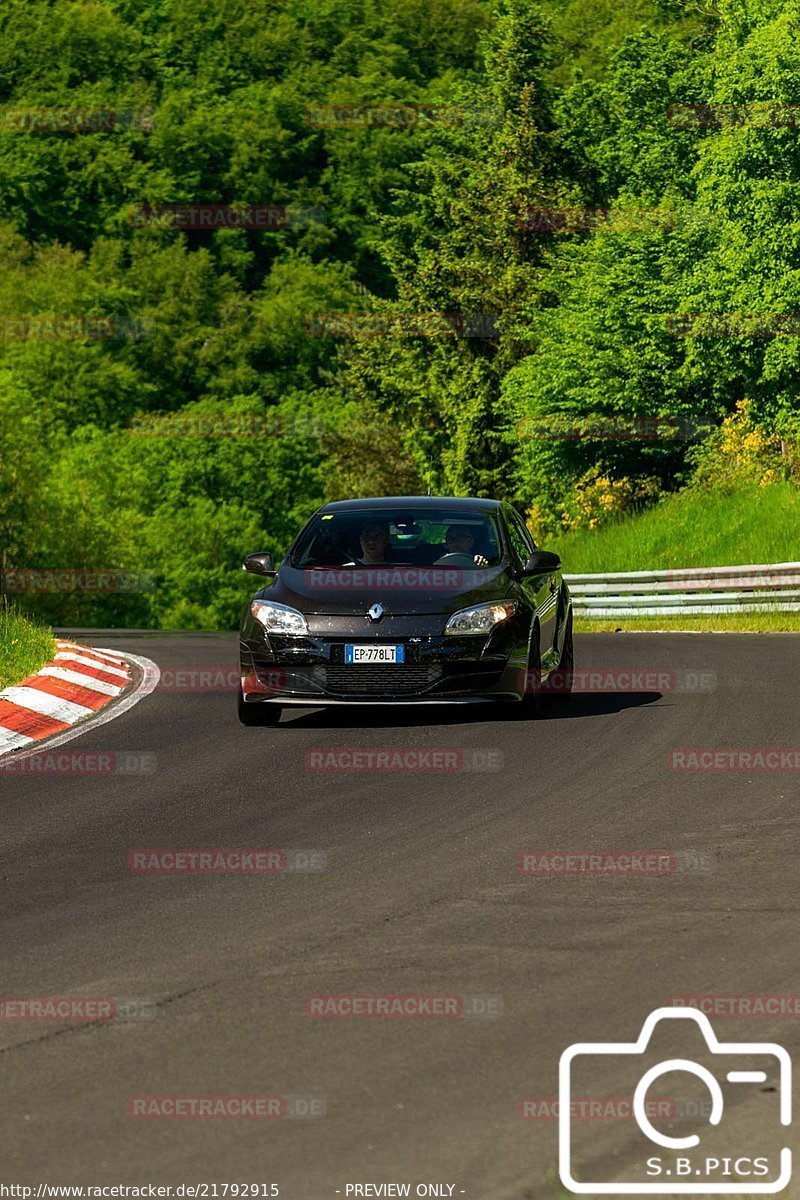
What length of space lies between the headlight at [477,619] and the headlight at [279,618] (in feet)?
3.47

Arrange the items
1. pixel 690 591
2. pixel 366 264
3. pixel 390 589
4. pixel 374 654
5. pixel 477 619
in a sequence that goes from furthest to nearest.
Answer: pixel 366 264 < pixel 690 591 < pixel 390 589 < pixel 477 619 < pixel 374 654

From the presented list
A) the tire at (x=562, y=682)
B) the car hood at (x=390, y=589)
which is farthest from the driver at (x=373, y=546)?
the tire at (x=562, y=682)

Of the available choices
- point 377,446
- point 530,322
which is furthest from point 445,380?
point 377,446

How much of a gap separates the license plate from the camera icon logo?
813 cm

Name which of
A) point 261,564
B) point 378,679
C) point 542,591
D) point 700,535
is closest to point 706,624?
point 700,535

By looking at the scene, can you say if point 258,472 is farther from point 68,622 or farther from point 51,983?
point 51,983

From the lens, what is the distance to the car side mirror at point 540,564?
49.9 ft

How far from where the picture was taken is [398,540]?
15484mm

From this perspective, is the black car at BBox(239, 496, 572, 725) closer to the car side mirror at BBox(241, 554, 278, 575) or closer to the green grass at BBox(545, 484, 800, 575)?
the car side mirror at BBox(241, 554, 278, 575)

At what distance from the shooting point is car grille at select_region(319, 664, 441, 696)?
14.1 meters

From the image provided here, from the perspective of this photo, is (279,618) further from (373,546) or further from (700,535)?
(700,535)

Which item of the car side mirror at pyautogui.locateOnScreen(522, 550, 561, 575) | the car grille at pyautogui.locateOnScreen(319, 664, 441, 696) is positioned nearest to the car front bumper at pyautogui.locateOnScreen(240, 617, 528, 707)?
the car grille at pyautogui.locateOnScreen(319, 664, 441, 696)

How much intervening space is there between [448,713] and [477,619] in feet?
4.90

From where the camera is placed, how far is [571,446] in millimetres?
49844
